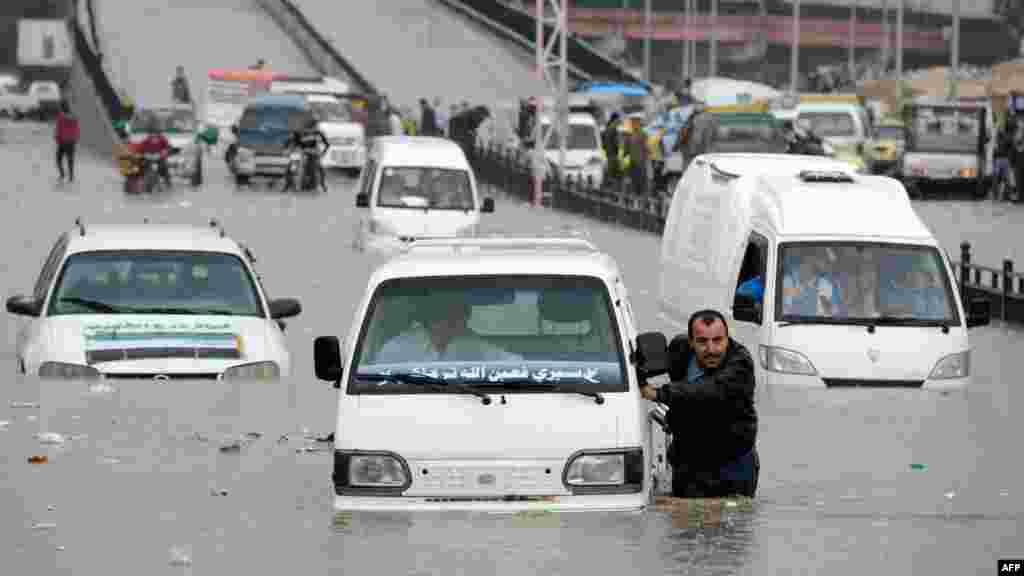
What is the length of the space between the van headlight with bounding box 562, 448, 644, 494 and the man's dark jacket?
52 centimetres

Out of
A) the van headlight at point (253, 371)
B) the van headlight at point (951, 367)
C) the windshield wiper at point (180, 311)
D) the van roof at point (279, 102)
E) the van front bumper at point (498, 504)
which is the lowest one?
the van roof at point (279, 102)

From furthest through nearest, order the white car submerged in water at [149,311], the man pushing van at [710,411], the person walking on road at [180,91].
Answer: the person walking on road at [180,91], the white car submerged in water at [149,311], the man pushing van at [710,411]

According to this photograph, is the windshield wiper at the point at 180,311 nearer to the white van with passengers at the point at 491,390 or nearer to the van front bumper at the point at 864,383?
the van front bumper at the point at 864,383

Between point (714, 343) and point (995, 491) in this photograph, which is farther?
point (995, 491)

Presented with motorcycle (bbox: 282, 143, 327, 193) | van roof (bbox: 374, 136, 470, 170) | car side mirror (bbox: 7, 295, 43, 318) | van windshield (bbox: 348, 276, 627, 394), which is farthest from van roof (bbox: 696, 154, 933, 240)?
motorcycle (bbox: 282, 143, 327, 193)

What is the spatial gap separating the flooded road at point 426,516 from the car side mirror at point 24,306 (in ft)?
1.58

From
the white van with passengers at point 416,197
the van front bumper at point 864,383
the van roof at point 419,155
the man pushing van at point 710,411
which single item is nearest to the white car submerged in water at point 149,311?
the van front bumper at point 864,383

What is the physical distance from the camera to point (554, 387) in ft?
35.3

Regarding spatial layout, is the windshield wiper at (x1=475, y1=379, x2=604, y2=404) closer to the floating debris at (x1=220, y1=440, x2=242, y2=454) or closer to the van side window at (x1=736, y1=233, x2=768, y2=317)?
the floating debris at (x1=220, y1=440, x2=242, y2=454)

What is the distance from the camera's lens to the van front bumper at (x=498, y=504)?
417 inches

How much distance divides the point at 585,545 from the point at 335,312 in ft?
55.2

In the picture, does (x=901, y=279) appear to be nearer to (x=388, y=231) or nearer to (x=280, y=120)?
(x=388, y=231)

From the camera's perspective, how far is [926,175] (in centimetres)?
5044

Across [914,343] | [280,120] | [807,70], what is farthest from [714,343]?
[807,70]
